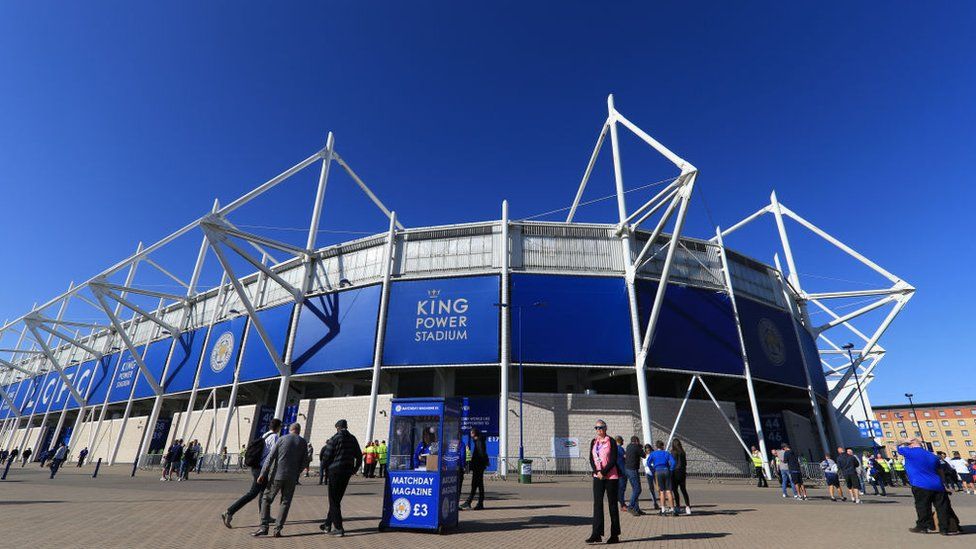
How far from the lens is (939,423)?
358 ft

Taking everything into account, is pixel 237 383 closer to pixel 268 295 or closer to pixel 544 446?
pixel 268 295

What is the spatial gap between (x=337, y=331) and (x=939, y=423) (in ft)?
467

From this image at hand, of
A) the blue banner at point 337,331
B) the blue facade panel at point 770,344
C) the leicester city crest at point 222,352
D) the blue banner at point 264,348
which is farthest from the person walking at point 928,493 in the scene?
the leicester city crest at point 222,352

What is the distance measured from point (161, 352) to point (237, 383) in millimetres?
15067

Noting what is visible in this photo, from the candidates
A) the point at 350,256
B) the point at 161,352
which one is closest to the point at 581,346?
the point at 350,256

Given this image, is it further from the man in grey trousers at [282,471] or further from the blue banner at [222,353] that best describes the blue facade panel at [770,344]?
the blue banner at [222,353]

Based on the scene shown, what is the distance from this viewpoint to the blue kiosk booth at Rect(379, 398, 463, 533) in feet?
25.7

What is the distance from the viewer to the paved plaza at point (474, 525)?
6.90 metres

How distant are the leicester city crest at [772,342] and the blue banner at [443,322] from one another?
60.5 feet

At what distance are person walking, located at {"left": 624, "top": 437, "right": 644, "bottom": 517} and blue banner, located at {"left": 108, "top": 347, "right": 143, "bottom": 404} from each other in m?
48.5

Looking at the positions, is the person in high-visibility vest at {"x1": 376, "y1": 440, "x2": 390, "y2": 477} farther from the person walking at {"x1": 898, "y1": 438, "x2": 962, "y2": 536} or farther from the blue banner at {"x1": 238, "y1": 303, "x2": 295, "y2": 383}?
the person walking at {"x1": 898, "y1": 438, "x2": 962, "y2": 536}

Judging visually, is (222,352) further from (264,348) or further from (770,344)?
(770,344)

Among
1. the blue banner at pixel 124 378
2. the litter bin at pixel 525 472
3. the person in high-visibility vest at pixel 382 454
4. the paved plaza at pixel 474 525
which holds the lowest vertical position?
the paved plaza at pixel 474 525

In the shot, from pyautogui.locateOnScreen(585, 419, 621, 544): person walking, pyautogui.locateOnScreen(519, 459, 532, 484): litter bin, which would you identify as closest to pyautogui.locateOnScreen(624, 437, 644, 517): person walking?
pyautogui.locateOnScreen(585, 419, 621, 544): person walking
